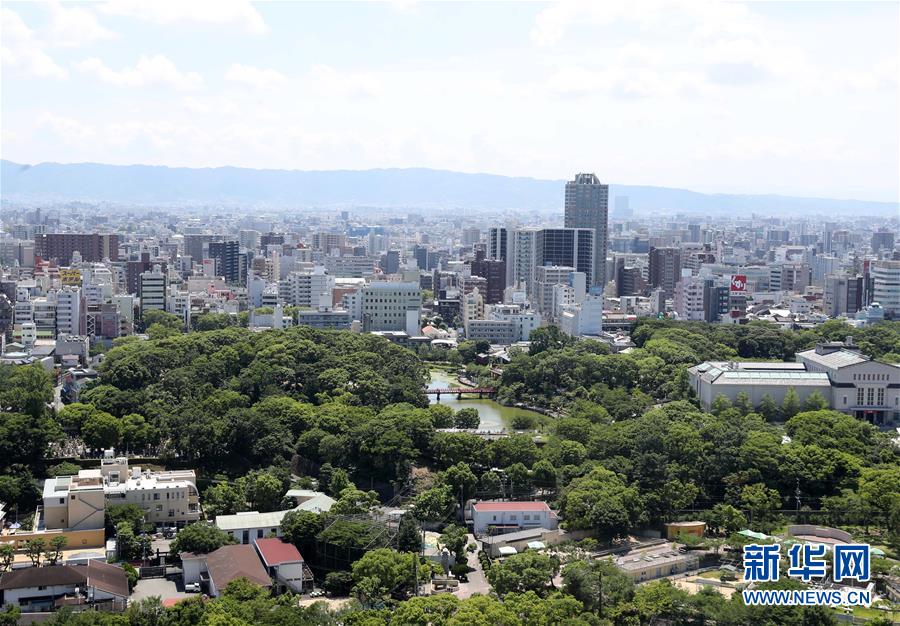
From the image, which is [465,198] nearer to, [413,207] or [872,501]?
[413,207]

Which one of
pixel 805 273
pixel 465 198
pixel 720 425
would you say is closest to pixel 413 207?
pixel 465 198

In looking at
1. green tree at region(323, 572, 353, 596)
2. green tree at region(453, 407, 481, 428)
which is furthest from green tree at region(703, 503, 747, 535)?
green tree at region(453, 407, 481, 428)

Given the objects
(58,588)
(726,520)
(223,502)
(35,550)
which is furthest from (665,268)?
(58,588)

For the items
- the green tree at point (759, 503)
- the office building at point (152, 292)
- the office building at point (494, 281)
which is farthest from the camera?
the office building at point (494, 281)

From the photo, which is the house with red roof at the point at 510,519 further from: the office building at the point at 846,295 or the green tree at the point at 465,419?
the office building at the point at 846,295

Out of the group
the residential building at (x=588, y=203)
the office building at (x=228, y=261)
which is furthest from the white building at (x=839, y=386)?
the office building at (x=228, y=261)
